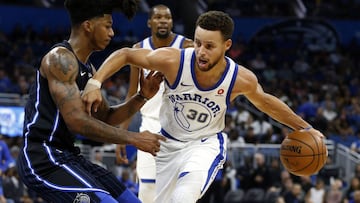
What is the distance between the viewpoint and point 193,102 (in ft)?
20.1

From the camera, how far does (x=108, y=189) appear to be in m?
5.13

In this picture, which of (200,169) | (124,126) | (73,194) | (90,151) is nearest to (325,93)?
(90,151)

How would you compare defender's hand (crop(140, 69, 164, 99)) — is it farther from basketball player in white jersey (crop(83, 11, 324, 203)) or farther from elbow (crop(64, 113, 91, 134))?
elbow (crop(64, 113, 91, 134))

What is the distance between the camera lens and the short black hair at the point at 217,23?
5965mm

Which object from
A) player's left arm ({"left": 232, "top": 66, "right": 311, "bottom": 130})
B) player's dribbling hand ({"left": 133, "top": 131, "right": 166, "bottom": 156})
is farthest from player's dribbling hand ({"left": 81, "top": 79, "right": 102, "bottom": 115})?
player's left arm ({"left": 232, "top": 66, "right": 311, "bottom": 130})

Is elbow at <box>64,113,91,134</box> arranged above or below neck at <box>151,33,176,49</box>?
below

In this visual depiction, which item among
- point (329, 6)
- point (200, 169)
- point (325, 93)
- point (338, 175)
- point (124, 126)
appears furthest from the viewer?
point (329, 6)

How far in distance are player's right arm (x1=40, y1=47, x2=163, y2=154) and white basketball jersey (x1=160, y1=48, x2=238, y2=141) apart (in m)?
1.36

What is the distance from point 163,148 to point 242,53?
697 inches

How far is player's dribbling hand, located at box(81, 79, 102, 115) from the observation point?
504cm

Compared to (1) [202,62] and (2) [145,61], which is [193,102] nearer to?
(1) [202,62]

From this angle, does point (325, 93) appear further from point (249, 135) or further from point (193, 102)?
point (193, 102)

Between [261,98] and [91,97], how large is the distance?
1794 millimetres

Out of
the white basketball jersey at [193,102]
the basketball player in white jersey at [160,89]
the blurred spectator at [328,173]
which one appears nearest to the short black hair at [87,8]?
the white basketball jersey at [193,102]
